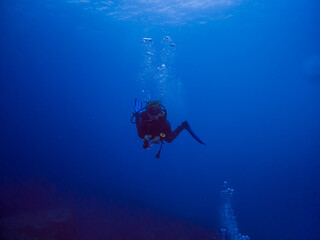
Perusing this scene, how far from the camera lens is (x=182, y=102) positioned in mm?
72562

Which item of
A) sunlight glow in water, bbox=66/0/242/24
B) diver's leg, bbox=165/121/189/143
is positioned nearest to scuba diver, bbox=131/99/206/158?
diver's leg, bbox=165/121/189/143

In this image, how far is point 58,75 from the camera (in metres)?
59.4

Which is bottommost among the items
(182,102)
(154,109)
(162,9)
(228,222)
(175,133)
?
(154,109)

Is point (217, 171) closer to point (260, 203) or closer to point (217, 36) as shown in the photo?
point (260, 203)

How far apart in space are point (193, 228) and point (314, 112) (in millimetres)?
51700

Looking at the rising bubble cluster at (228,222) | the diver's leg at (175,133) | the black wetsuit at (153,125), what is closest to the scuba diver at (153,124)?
the black wetsuit at (153,125)

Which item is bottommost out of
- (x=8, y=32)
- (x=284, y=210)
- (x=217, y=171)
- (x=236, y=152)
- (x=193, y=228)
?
(x=193, y=228)

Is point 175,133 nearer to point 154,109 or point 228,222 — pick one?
point 154,109

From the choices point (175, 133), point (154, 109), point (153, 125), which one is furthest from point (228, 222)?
point (154, 109)

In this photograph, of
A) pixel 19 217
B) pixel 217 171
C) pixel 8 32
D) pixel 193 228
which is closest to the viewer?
pixel 19 217

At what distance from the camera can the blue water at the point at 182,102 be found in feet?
70.4

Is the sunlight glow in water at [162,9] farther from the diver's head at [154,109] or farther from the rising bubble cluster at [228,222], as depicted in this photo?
the rising bubble cluster at [228,222]

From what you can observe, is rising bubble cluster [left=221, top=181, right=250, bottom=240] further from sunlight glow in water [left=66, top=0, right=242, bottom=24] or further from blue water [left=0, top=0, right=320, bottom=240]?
sunlight glow in water [left=66, top=0, right=242, bottom=24]

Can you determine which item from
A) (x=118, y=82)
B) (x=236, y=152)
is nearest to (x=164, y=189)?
(x=236, y=152)
